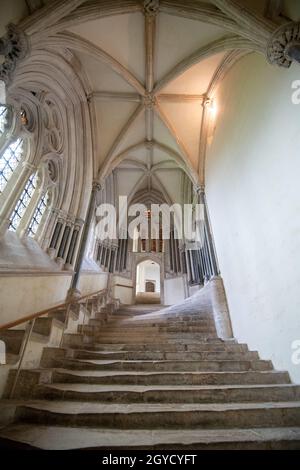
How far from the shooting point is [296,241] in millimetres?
2979

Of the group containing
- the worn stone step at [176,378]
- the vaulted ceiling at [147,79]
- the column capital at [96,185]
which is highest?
the vaulted ceiling at [147,79]

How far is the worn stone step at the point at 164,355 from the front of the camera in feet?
11.9

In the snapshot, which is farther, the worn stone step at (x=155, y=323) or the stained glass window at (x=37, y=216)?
the stained glass window at (x=37, y=216)

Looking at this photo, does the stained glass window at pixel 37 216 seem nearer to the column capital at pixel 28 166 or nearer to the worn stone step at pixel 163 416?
the column capital at pixel 28 166

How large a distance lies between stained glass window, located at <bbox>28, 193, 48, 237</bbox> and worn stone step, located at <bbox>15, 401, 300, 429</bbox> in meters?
4.66

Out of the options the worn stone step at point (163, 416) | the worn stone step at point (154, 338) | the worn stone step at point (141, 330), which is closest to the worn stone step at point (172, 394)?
the worn stone step at point (163, 416)

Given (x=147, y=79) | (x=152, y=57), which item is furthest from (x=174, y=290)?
(x=152, y=57)

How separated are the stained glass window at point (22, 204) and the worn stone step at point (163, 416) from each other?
4306mm

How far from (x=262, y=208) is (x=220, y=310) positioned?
9.28ft

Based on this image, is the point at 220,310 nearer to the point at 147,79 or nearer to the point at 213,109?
the point at 213,109

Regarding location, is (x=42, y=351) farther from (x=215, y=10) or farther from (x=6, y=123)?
(x=215, y=10)

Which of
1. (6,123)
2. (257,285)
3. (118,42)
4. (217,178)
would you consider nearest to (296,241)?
(257,285)

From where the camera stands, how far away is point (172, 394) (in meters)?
2.58

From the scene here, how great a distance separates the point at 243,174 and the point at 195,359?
381 centimetres
